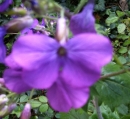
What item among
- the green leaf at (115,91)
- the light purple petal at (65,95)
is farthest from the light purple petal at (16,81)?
the green leaf at (115,91)

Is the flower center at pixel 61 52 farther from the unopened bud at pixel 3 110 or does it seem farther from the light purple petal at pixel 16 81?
the unopened bud at pixel 3 110

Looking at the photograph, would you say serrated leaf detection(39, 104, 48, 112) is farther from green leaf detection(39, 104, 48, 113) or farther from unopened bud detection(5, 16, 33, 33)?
unopened bud detection(5, 16, 33, 33)

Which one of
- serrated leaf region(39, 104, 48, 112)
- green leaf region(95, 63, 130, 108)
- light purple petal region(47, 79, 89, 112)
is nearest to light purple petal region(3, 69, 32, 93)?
light purple petal region(47, 79, 89, 112)

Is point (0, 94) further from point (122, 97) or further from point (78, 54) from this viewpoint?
point (122, 97)

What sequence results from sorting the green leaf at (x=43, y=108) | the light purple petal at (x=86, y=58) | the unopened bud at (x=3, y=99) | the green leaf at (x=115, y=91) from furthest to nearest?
the green leaf at (x=43, y=108) → the green leaf at (x=115, y=91) → the unopened bud at (x=3, y=99) → the light purple petal at (x=86, y=58)

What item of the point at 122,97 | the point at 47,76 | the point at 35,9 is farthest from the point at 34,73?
the point at 122,97

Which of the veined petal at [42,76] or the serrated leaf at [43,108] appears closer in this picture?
the veined petal at [42,76]
